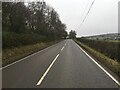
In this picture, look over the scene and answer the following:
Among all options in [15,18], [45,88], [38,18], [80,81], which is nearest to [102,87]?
[80,81]

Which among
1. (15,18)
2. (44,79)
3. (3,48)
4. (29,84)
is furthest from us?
(15,18)

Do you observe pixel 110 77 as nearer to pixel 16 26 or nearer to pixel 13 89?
pixel 13 89

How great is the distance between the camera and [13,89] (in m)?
8.02

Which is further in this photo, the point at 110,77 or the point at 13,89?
the point at 110,77

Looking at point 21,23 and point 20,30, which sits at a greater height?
point 21,23

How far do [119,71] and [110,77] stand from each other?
5.01 ft

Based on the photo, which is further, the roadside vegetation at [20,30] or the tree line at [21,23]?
the tree line at [21,23]

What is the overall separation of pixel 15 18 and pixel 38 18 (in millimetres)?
21286

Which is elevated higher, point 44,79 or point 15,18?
point 15,18

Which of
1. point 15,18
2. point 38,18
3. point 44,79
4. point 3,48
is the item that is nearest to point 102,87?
point 44,79

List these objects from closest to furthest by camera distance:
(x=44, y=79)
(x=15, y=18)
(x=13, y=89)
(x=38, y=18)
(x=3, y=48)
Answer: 1. (x=13, y=89)
2. (x=44, y=79)
3. (x=3, y=48)
4. (x=15, y=18)
5. (x=38, y=18)

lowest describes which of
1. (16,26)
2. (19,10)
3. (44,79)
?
(44,79)

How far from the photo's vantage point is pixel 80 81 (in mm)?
9211

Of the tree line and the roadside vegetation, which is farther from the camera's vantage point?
the tree line
